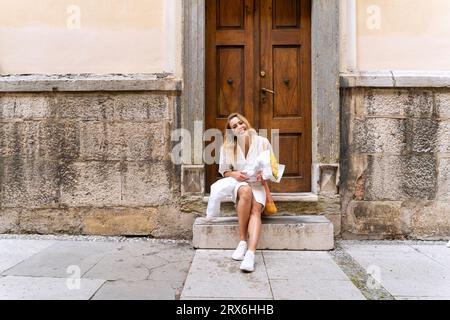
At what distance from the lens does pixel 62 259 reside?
3.73m

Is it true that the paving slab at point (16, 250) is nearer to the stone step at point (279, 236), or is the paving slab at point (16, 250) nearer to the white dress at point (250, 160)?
the stone step at point (279, 236)

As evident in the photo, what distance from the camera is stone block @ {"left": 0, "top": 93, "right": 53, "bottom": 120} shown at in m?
4.57

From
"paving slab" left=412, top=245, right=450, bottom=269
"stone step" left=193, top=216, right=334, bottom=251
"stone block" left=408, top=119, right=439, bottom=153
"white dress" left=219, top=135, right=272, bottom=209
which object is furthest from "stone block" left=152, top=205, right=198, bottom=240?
"stone block" left=408, top=119, right=439, bottom=153

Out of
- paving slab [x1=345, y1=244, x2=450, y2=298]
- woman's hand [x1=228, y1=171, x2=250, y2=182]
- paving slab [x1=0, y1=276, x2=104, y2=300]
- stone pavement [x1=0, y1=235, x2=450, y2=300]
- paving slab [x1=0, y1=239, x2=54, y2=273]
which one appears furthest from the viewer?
woman's hand [x1=228, y1=171, x2=250, y2=182]

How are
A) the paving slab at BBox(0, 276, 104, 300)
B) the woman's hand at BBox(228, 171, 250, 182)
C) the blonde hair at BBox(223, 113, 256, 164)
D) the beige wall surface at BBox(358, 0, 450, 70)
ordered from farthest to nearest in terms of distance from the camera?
the beige wall surface at BBox(358, 0, 450, 70) → the blonde hair at BBox(223, 113, 256, 164) → the woman's hand at BBox(228, 171, 250, 182) → the paving slab at BBox(0, 276, 104, 300)

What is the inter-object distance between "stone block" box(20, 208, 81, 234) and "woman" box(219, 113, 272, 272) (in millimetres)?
1885

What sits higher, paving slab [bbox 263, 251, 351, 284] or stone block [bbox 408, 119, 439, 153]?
stone block [bbox 408, 119, 439, 153]

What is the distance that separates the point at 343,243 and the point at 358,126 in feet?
4.35

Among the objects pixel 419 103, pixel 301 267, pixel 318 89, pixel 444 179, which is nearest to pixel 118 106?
pixel 318 89

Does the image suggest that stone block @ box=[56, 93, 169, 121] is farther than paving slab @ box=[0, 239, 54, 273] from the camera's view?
Yes

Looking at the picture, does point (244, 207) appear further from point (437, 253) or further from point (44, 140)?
point (44, 140)

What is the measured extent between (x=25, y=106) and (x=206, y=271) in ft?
9.53

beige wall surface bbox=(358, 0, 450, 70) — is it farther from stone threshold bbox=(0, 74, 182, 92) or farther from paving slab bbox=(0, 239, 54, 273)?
paving slab bbox=(0, 239, 54, 273)

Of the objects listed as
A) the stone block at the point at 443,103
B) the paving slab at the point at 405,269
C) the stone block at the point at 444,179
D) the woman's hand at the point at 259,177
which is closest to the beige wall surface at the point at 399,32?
the stone block at the point at 443,103
